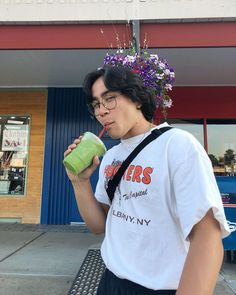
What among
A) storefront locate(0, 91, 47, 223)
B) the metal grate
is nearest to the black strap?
the metal grate

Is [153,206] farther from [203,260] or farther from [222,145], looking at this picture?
[222,145]

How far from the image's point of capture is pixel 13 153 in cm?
841

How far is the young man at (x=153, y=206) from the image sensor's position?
0.99 meters

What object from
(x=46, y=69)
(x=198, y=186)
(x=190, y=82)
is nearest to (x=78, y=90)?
(x=46, y=69)

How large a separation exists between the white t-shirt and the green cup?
24 cm

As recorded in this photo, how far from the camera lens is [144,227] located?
1146 mm

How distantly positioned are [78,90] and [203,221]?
7.62 metres

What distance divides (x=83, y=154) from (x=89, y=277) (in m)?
2.66

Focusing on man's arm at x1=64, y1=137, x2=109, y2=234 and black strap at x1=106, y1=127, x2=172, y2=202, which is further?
man's arm at x1=64, y1=137, x2=109, y2=234

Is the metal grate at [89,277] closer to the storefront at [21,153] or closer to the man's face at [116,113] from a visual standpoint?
the man's face at [116,113]

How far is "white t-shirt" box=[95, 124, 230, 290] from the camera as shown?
1.02 m

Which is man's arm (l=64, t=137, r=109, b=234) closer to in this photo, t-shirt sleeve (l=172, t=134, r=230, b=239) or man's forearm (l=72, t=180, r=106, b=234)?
man's forearm (l=72, t=180, r=106, b=234)

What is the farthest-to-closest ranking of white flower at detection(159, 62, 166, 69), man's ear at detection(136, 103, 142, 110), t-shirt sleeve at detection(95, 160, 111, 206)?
1. white flower at detection(159, 62, 166, 69)
2. t-shirt sleeve at detection(95, 160, 111, 206)
3. man's ear at detection(136, 103, 142, 110)

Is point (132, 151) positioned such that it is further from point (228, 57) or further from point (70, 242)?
point (228, 57)
